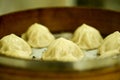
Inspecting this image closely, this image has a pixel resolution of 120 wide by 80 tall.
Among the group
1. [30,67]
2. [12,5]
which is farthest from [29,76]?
[12,5]

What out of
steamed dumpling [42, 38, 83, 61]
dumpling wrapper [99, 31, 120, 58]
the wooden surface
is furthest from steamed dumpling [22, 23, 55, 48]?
dumpling wrapper [99, 31, 120, 58]

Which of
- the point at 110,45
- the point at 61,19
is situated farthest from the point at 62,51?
the point at 61,19

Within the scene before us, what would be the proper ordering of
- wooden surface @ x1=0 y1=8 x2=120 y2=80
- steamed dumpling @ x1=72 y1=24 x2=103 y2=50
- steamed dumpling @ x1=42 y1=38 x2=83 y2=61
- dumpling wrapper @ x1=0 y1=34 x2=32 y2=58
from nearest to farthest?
1. steamed dumpling @ x1=42 y1=38 x2=83 y2=61
2. dumpling wrapper @ x1=0 y1=34 x2=32 y2=58
3. steamed dumpling @ x1=72 y1=24 x2=103 y2=50
4. wooden surface @ x1=0 y1=8 x2=120 y2=80

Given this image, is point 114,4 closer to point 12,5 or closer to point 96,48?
point 12,5

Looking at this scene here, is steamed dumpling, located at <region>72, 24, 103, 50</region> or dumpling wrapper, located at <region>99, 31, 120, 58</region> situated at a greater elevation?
steamed dumpling, located at <region>72, 24, 103, 50</region>

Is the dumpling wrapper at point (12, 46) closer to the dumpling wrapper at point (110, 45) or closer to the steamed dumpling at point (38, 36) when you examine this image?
the steamed dumpling at point (38, 36)

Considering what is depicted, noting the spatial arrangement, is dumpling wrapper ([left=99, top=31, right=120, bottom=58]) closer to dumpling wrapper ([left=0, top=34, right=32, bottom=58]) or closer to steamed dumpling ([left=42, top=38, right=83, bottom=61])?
steamed dumpling ([left=42, top=38, right=83, bottom=61])
